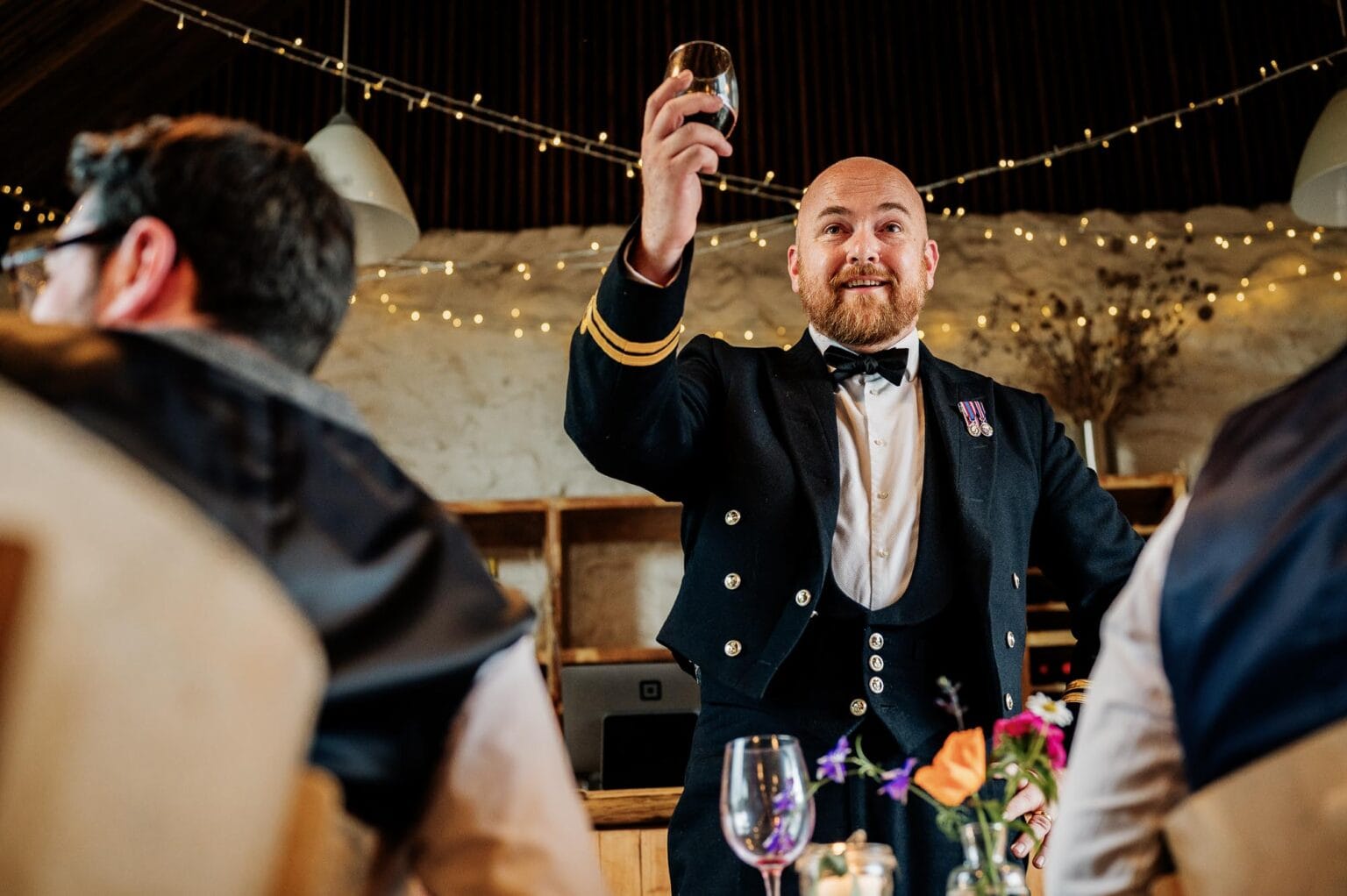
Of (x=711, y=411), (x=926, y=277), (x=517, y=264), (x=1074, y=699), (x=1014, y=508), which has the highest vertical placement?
(x=517, y=264)

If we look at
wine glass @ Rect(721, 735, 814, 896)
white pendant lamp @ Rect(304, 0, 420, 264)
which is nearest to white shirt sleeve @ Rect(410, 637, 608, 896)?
wine glass @ Rect(721, 735, 814, 896)

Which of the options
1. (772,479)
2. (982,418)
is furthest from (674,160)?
(982,418)

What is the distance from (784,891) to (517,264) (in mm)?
3707

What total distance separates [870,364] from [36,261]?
125 cm

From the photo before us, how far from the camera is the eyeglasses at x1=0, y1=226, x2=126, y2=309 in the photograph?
106 centimetres

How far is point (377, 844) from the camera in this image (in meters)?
0.90

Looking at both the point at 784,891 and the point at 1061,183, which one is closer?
the point at 784,891

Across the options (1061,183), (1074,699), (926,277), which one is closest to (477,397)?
(1061,183)

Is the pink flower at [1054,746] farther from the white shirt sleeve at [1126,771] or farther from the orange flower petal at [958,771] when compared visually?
the white shirt sleeve at [1126,771]

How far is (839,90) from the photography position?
17.1ft

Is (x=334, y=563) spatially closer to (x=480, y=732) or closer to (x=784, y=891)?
(x=480, y=732)

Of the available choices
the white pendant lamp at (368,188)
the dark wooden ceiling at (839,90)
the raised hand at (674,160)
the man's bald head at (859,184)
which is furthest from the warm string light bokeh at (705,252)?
the raised hand at (674,160)

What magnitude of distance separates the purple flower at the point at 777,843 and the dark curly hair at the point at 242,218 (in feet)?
1.90

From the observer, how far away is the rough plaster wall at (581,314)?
15.6 feet
